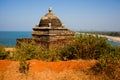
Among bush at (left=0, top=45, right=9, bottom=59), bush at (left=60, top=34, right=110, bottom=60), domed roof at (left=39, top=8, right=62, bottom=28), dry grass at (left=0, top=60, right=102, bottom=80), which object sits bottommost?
dry grass at (left=0, top=60, right=102, bottom=80)

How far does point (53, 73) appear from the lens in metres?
8.69

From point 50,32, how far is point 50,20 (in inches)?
61.0

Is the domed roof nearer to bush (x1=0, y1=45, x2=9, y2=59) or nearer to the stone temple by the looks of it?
the stone temple

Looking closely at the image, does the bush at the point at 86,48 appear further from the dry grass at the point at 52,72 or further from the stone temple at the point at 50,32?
the stone temple at the point at 50,32

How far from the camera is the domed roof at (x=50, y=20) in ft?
61.0

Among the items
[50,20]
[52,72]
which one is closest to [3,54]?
[52,72]

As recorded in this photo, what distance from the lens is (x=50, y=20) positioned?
61.1 ft

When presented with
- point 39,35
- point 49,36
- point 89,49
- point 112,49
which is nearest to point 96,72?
point 89,49

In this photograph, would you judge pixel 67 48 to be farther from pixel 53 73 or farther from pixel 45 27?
pixel 45 27

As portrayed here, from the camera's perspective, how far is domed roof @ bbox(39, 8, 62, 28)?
18578mm

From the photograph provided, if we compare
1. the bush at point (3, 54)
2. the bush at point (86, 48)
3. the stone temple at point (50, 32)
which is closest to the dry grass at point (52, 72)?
the bush at point (86, 48)

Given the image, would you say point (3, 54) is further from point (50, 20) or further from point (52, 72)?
point (50, 20)

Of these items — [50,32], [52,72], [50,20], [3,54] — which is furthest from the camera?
[50,20]

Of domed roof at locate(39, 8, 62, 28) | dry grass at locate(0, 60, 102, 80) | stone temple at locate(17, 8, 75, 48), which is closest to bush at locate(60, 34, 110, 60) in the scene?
dry grass at locate(0, 60, 102, 80)
